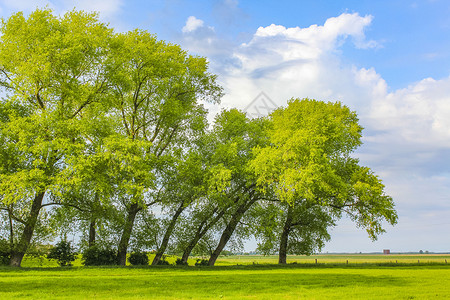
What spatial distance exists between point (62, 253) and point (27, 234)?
401cm

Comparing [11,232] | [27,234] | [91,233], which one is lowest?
[27,234]

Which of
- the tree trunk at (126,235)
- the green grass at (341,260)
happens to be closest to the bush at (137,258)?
the tree trunk at (126,235)

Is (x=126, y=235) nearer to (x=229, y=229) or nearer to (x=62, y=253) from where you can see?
(x=62, y=253)

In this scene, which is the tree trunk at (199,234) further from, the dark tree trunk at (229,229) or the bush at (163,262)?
the bush at (163,262)

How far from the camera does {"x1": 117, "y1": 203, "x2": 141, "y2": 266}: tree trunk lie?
32.3 meters

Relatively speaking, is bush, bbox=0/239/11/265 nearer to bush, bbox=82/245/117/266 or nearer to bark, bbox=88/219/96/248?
bush, bbox=82/245/117/266

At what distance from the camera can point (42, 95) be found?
1254 inches

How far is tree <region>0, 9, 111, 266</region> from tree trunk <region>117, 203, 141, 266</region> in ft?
22.1

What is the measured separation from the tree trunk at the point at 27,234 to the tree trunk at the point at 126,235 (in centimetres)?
676

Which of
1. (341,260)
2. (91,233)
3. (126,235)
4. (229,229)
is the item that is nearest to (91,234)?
(91,233)

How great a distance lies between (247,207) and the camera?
37406 millimetres

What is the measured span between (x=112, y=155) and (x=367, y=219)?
939 inches

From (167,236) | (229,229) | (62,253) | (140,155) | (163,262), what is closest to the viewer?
(140,155)

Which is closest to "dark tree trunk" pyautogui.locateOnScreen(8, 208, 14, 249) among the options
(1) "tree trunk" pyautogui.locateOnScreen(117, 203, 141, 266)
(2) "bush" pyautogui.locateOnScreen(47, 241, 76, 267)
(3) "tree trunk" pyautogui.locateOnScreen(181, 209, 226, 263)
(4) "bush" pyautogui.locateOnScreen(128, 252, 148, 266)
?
(2) "bush" pyautogui.locateOnScreen(47, 241, 76, 267)
